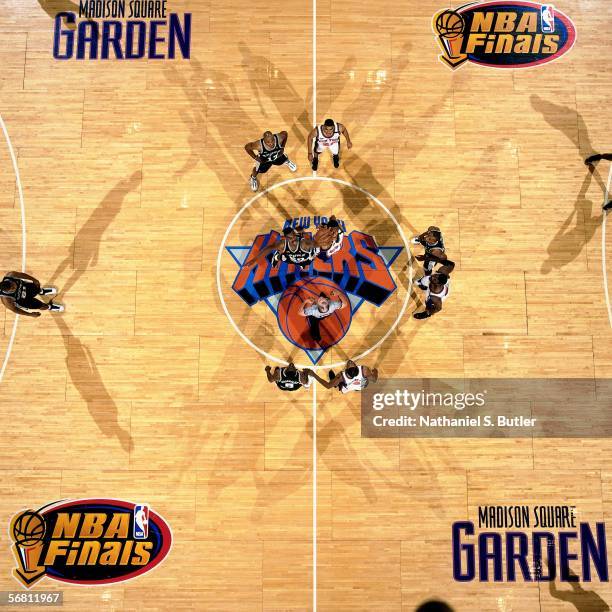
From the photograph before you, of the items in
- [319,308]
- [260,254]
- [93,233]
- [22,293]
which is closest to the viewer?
[319,308]

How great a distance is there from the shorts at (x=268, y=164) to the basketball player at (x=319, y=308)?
2939 millimetres

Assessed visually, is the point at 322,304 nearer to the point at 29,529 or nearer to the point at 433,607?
the point at 433,607

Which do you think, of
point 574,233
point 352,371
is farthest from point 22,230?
point 574,233

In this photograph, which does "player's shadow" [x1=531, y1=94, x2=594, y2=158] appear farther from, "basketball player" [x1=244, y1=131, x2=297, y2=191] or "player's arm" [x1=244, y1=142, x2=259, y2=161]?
"player's arm" [x1=244, y1=142, x2=259, y2=161]

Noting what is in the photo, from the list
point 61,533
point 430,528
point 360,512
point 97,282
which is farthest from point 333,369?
point 61,533

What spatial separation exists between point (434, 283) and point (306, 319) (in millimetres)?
2780

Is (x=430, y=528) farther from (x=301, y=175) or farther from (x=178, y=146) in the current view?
(x=178, y=146)

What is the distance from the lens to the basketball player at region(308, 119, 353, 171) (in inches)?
426

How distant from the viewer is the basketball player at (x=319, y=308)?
34.9 ft

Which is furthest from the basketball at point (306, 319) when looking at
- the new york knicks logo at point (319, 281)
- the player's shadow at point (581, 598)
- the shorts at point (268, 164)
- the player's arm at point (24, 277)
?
the player's shadow at point (581, 598)

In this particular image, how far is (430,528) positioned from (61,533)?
7558mm

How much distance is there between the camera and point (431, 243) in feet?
35.1

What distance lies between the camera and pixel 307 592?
1079 centimetres

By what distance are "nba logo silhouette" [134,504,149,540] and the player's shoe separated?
1210 cm
